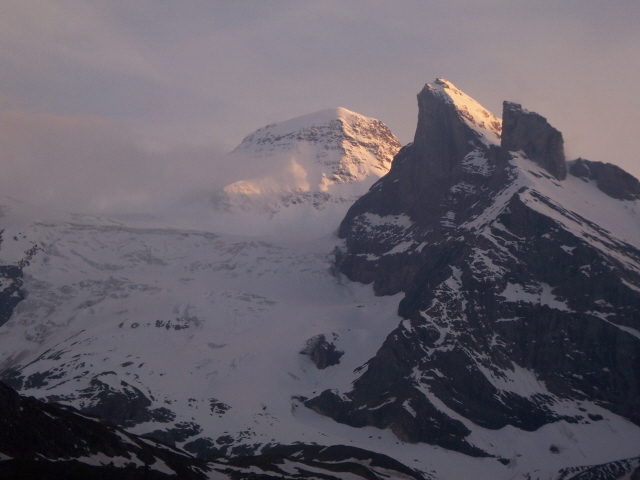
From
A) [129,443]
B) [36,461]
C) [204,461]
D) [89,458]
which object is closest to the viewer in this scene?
[36,461]

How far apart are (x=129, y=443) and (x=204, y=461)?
102 ft

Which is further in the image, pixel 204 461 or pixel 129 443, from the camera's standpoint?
pixel 204 461

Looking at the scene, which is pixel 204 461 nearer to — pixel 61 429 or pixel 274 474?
pixel 274 474

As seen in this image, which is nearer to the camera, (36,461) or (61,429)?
(36,461)

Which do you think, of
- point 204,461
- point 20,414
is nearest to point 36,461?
point 20,414

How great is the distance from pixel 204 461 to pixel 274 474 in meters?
14.5

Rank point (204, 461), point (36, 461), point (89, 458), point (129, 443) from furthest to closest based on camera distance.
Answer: point (204, 461) < point (129, 443) < point (89, 458) < point (36, 461)

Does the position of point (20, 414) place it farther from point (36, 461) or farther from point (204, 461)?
point (204, 461)

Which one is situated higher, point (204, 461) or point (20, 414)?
point (20, 414)

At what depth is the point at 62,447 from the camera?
490 ft

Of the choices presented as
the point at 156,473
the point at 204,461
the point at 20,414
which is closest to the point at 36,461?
the point at 20,414

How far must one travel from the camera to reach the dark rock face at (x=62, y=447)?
456ft

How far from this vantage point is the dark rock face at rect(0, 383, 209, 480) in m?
139

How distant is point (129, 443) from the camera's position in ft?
554
